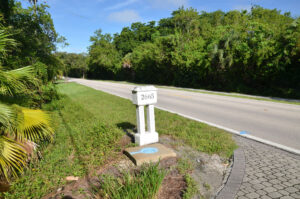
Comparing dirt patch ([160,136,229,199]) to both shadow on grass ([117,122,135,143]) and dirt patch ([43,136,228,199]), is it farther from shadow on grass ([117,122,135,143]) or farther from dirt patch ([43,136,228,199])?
shadow on grass ([117,122,135,143])

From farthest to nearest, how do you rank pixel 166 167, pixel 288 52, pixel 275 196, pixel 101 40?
1. pixel 101 40
2. pixel 288 52
3. pixel 166 167
4. pixel 275 196

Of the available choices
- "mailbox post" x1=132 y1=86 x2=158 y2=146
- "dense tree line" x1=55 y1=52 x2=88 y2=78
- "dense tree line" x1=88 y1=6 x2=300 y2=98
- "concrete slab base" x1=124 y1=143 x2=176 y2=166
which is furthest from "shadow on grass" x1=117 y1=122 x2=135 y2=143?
"dense tree line" x1=55 y1=52 x2=88 y2=78

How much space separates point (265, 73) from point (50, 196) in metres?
15.4

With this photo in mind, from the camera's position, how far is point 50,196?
2.95 metres

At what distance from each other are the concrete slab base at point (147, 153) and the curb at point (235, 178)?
1.14 metres

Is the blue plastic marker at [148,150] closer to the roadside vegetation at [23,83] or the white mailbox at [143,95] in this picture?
the white mailbox at [143,95]

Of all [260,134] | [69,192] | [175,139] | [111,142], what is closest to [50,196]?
[69,192]

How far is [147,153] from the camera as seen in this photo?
12.8ft

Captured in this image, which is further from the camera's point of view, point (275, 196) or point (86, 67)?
point (86, 67)

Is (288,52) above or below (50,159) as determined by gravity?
above

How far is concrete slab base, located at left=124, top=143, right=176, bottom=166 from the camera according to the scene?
3668 millimetres

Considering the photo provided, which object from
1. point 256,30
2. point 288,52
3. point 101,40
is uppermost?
point 101,40

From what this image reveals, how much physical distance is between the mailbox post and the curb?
1.83 m

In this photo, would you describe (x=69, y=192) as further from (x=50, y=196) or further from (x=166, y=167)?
(x=166, y=167)
